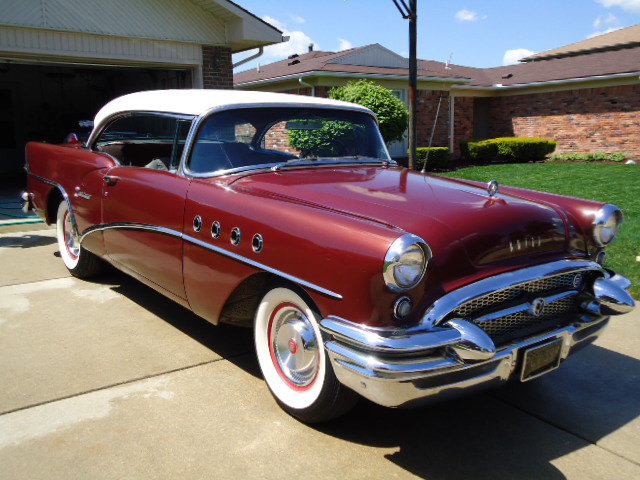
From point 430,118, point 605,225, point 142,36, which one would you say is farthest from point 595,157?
point 605,225

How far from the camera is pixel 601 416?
305 centimetres

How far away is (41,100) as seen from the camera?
16844 millimetres

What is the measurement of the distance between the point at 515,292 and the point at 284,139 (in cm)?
204

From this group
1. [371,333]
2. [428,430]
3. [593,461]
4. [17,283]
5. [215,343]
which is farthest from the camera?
[17,283]

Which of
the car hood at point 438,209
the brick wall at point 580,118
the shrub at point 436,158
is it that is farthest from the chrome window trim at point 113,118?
the brick wall at point 580,118

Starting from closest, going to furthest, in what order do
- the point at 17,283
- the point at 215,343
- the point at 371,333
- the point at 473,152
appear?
1. the point at 371,333
2. the point at 215,343
3. the point at 17,283
4. the point at 473,152

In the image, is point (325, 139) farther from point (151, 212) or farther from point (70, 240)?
point (70, 240)

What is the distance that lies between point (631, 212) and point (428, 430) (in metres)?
7.34

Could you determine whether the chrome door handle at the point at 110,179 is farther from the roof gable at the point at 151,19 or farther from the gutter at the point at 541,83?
the gutter at the point at 541,83

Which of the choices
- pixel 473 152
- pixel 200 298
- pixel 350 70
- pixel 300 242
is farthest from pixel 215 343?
pixel 473 152

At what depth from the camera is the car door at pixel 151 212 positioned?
3562 mm

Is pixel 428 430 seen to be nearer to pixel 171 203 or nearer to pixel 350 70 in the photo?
pixel 171 203

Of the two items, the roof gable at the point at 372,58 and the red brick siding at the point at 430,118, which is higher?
the roof gable at the point at 372,58

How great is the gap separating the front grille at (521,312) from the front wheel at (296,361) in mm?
665
